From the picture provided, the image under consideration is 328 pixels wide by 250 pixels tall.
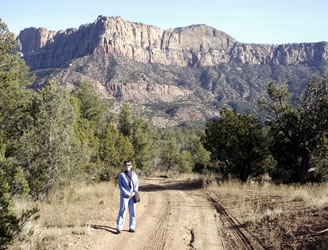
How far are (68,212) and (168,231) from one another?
12.7 ft

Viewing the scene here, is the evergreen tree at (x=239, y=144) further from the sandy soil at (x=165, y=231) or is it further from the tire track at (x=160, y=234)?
the tire track at (x=160, y=234)

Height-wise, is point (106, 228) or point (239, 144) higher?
point (239, 144)

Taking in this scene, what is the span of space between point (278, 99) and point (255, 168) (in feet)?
16.2

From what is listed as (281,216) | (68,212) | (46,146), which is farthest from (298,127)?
(46,146)

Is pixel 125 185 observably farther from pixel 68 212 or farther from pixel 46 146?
pixel 46 146

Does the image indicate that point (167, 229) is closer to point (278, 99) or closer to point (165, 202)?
point (165, 202)

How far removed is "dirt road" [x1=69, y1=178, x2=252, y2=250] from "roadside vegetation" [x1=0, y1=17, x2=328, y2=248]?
84 centimetres

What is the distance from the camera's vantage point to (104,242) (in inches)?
275

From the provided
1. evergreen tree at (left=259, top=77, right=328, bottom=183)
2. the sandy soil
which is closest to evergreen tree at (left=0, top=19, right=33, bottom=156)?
the sandy soil

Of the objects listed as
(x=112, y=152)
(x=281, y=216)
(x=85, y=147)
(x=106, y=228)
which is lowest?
(x=106, y=228)

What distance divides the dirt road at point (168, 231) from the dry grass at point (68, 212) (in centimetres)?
68

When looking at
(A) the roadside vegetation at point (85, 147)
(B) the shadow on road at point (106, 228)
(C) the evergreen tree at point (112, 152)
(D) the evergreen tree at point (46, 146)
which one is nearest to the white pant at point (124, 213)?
(B) the shadow on road at point (106, 228)

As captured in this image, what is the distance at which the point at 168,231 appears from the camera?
824 cm

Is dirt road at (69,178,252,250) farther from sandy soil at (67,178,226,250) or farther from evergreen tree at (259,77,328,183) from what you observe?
evergreen tree at (259,77,328,183)
